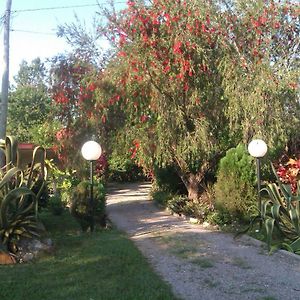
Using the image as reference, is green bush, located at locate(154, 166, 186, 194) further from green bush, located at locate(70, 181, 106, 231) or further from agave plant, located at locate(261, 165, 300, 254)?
agave plant, located at locate(261, 165, 300, 254)

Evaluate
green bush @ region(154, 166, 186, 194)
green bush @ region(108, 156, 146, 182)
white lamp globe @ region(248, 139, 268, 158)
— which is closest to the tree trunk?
green bush @ region(154, 166, 186, 194)

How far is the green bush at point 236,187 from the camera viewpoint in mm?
11656

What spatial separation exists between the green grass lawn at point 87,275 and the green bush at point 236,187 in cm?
306

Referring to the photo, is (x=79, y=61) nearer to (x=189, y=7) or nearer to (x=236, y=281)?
(x=189, y=7)

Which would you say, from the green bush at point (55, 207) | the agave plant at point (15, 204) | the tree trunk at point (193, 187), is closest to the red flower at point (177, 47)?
the tree trunk at point (193, 187)

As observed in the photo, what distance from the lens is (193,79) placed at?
13461mm

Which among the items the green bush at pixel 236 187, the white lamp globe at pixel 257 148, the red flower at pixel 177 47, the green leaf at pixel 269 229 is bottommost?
the green leaf at pixel 269 229

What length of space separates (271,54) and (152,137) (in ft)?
15.5

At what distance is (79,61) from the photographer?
14.8m

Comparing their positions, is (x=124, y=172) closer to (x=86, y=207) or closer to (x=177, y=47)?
(x=177, y=47)

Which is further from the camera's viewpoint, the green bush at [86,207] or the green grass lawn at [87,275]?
the green bush at [86,207]

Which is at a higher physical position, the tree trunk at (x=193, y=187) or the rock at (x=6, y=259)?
the tree trunk at (x=193, y=187)

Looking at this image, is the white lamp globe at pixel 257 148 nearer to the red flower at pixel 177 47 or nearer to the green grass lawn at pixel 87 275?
the green grass lawn at pixel 87 275

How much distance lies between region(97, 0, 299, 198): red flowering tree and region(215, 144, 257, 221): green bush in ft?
4.28
